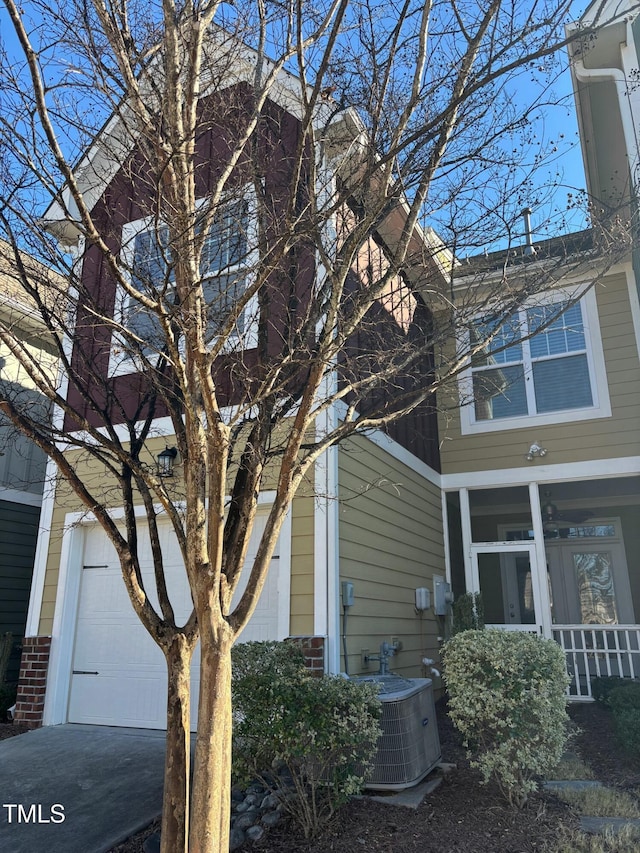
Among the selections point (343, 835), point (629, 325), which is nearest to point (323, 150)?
point (343, 835)

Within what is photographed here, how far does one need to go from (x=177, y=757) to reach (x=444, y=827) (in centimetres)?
211

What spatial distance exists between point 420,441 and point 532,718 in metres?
4.72

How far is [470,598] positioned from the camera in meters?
7.55

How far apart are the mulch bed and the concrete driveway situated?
26 cm

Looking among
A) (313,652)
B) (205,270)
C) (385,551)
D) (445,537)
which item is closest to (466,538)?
(445,537)

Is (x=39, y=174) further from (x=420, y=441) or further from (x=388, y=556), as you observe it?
(x=420, y=441)

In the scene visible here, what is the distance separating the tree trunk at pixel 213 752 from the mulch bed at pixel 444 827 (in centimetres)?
147

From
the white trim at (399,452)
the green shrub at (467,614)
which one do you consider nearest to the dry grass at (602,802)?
the green shrub at (467,614)

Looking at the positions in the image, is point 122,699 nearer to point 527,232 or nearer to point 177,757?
point 177,757

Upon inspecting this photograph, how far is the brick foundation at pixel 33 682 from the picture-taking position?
6535 millimetres

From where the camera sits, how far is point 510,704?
4.39 meters

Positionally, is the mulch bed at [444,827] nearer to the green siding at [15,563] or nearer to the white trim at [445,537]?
the white trim at [445,537]

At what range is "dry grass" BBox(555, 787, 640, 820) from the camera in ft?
14.0

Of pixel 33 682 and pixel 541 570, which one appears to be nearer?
pixel 33 682
